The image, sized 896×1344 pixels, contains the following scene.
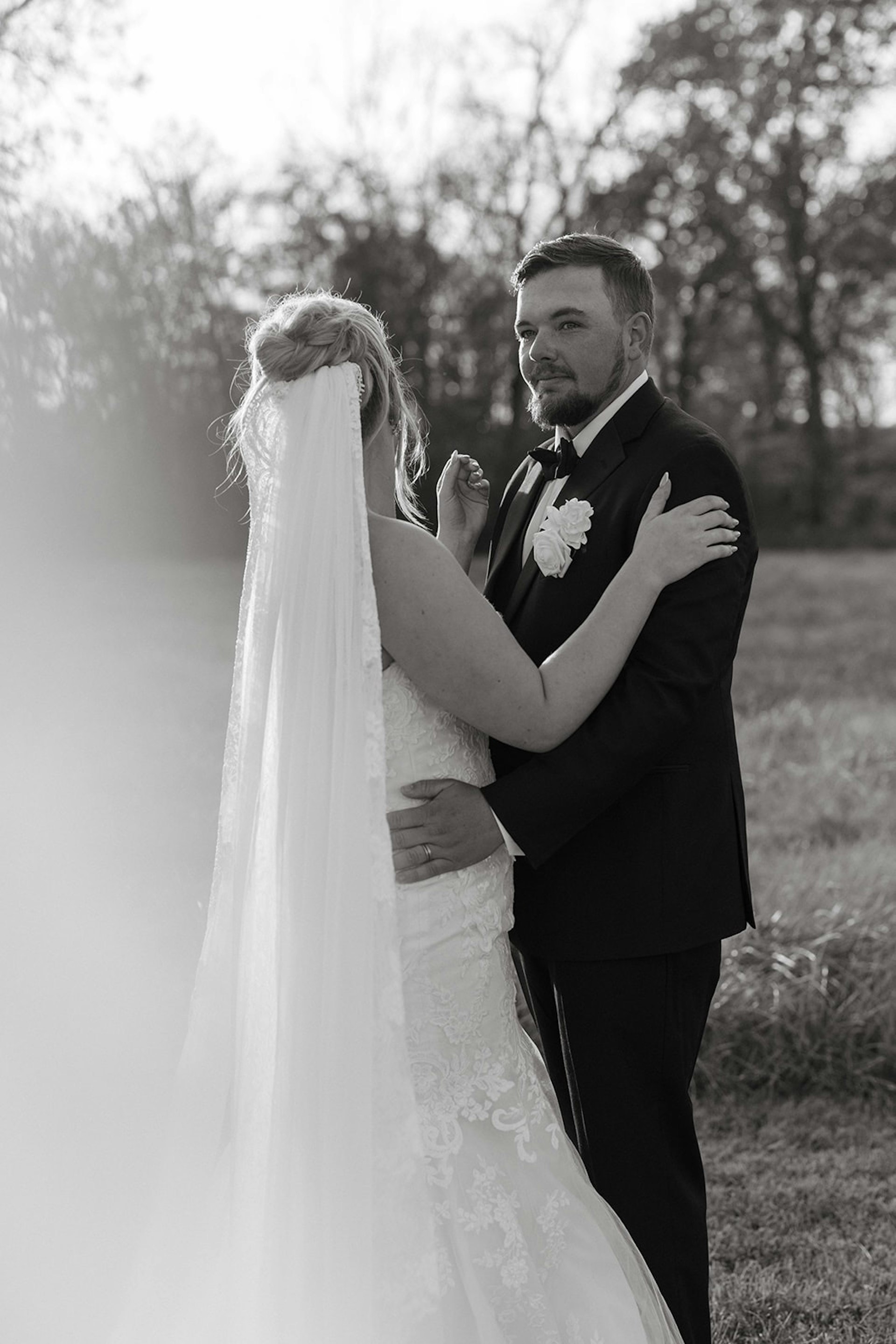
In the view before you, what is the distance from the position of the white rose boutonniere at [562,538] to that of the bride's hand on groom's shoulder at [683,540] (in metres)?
0.16

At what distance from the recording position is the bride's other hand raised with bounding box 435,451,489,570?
10.5 ft

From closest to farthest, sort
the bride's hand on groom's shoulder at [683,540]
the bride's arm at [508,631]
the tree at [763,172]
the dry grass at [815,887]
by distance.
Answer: the bride's arm at [508,631] → the bride's hand on groom's shoulder at [683,540] → the dry grass at [815,887] → the tree at [763,172]

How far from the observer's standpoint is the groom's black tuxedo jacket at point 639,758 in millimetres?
2604

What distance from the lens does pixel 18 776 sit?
5.48 meters

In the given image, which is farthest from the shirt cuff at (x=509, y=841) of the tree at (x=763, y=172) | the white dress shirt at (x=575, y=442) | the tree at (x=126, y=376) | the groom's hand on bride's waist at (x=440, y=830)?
the tree at (x=763, y=172)

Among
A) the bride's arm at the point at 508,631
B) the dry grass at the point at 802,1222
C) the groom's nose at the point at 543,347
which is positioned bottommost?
the dry grass at the point at 802,1222

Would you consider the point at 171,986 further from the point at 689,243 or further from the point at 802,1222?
the point at 689,243

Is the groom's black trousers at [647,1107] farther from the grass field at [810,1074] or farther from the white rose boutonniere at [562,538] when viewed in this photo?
the white rose boutonniere at [562,538]

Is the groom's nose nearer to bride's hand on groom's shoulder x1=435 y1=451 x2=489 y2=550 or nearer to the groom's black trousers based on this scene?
bride's hand on groom's shoulder x1=435 y1=451 x2=489 y2=550

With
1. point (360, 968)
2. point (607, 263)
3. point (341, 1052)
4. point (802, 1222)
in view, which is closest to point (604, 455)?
point (607, 263)

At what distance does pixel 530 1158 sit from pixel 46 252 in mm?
4822

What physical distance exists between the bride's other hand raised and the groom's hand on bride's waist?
31.1 inches

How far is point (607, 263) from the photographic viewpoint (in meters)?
2.88

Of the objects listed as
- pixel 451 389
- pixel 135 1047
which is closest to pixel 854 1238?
pixel 135 1047
